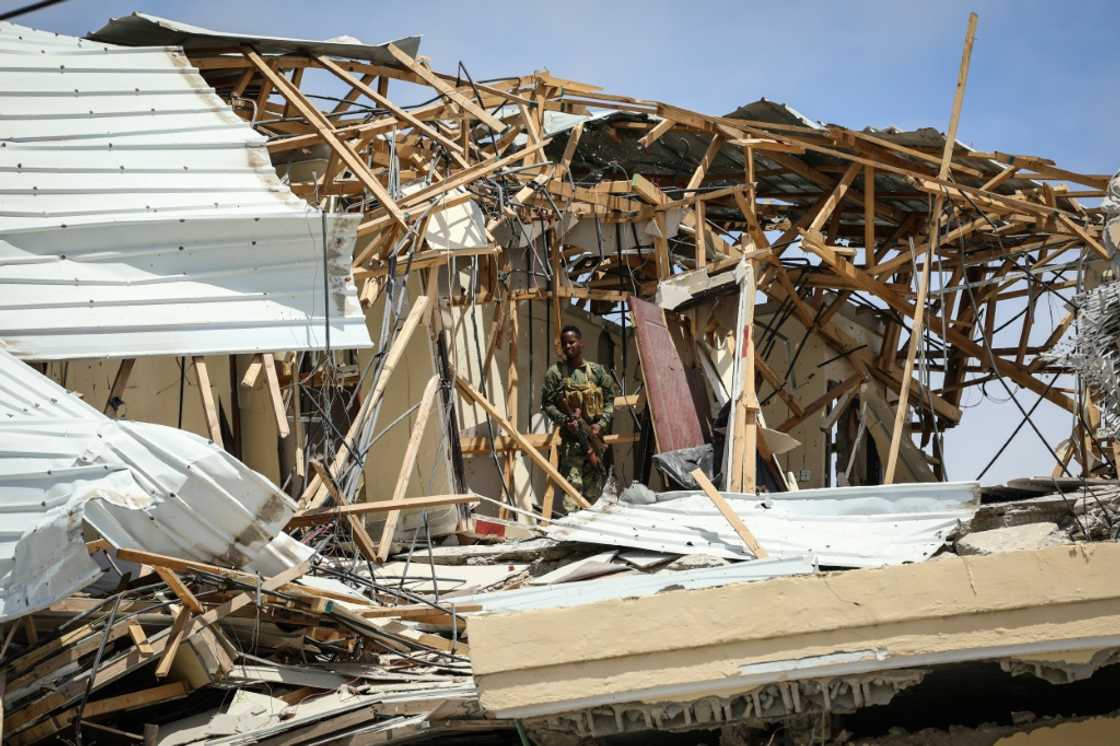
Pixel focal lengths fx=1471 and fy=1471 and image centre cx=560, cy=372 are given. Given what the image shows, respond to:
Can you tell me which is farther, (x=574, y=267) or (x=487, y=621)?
(x=574, y=267)

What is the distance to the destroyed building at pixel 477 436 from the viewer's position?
Result: 19.9ft

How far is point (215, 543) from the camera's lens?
25.6 ft

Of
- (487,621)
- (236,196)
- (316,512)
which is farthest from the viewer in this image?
(236,196)

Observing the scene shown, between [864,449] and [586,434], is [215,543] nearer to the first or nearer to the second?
[586,434]

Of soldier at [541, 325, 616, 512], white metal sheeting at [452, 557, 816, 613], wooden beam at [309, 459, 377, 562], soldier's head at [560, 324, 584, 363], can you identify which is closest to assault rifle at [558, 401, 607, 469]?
soldier at [541, 325, 616, 512]

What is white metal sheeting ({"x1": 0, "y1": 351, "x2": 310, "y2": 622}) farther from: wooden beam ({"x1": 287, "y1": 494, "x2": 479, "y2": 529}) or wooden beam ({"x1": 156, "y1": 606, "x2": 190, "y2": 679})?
wooden beam ({"x1": 287, "y1": 494, "x2": 479, "y2": 529})

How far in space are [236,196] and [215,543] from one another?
2.82 metres

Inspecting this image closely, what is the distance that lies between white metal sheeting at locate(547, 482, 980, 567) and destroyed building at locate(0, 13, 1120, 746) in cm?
4

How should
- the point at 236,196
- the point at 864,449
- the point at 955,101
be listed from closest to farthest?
the point at 236,196
the point at 955,101
the point at 864,449

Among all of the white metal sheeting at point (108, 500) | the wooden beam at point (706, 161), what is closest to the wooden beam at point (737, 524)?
the white metal sheeting at point (108, 500)

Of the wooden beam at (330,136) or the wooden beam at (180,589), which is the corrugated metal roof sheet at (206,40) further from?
the wooden beam at (180,589)

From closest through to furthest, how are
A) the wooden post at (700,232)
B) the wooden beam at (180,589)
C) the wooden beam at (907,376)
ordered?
the wooden beam at (180,589), the wooden beam at (907,376), the wooden post at (700,232)

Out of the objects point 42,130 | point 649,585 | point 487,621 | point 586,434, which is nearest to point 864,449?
point 586,434

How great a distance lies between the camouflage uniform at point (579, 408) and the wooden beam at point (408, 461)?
5.44ft
